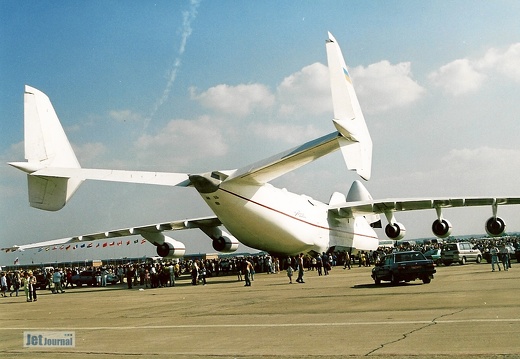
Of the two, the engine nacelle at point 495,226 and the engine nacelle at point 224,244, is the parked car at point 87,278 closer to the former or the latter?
the engine nacelle at point 224,244

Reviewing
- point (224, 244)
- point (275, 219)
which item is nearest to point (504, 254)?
point (275, 219)

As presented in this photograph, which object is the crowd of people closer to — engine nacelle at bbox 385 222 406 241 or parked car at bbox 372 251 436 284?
engine nacelle at bbox 385 222 406 241

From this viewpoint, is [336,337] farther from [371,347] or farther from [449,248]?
[449,248]

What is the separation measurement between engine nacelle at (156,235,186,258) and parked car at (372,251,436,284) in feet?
67.6

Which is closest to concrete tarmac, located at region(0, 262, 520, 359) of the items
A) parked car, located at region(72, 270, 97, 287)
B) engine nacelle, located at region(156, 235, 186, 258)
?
engine nacelle, located at region(156, 235, 186, 258)

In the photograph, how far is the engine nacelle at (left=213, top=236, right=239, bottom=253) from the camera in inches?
1553

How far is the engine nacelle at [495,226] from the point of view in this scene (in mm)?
35125

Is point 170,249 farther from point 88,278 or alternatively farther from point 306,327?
point 306,327

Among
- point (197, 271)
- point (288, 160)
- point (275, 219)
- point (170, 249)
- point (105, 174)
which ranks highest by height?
point (288, 160)

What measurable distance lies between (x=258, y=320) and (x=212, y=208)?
15.6 m

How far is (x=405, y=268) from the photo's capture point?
19750 millimetres

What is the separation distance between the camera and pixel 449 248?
34312 millimetres

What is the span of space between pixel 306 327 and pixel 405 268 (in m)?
9.99

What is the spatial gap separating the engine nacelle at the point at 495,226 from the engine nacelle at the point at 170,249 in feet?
66.1
